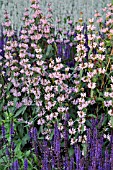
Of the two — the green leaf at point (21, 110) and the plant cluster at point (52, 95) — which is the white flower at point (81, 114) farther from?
the green leaf at point (21, 110)

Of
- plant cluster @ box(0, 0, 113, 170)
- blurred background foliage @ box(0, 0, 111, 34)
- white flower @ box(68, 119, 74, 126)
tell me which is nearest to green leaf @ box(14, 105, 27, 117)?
plant cluster @ box(0, 0, 113, 170)

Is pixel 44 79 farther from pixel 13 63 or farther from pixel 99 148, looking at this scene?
pixel 99 148

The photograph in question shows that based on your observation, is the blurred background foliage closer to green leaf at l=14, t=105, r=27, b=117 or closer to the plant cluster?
the plant cluster

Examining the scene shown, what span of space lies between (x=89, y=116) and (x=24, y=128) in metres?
0.55

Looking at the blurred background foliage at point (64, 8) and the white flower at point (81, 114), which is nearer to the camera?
the white flower at point (81, 114)

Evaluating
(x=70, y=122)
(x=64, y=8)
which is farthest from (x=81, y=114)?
(x=64, y=8)

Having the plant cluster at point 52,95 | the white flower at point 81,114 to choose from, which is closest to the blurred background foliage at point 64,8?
the plant cluster at point 52,95

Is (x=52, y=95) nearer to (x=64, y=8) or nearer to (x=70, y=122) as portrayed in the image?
(x=70, y=122)

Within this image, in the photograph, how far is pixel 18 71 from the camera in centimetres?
348

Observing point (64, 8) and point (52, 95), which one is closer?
point (52, 95)

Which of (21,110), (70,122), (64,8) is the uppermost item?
(64,8)

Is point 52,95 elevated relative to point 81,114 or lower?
elevated

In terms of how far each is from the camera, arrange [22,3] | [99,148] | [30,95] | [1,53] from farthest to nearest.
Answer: [22,3] → [1,53] → [30,95] → [99,148]

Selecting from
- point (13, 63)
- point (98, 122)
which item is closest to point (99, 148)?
point (98, 122)
